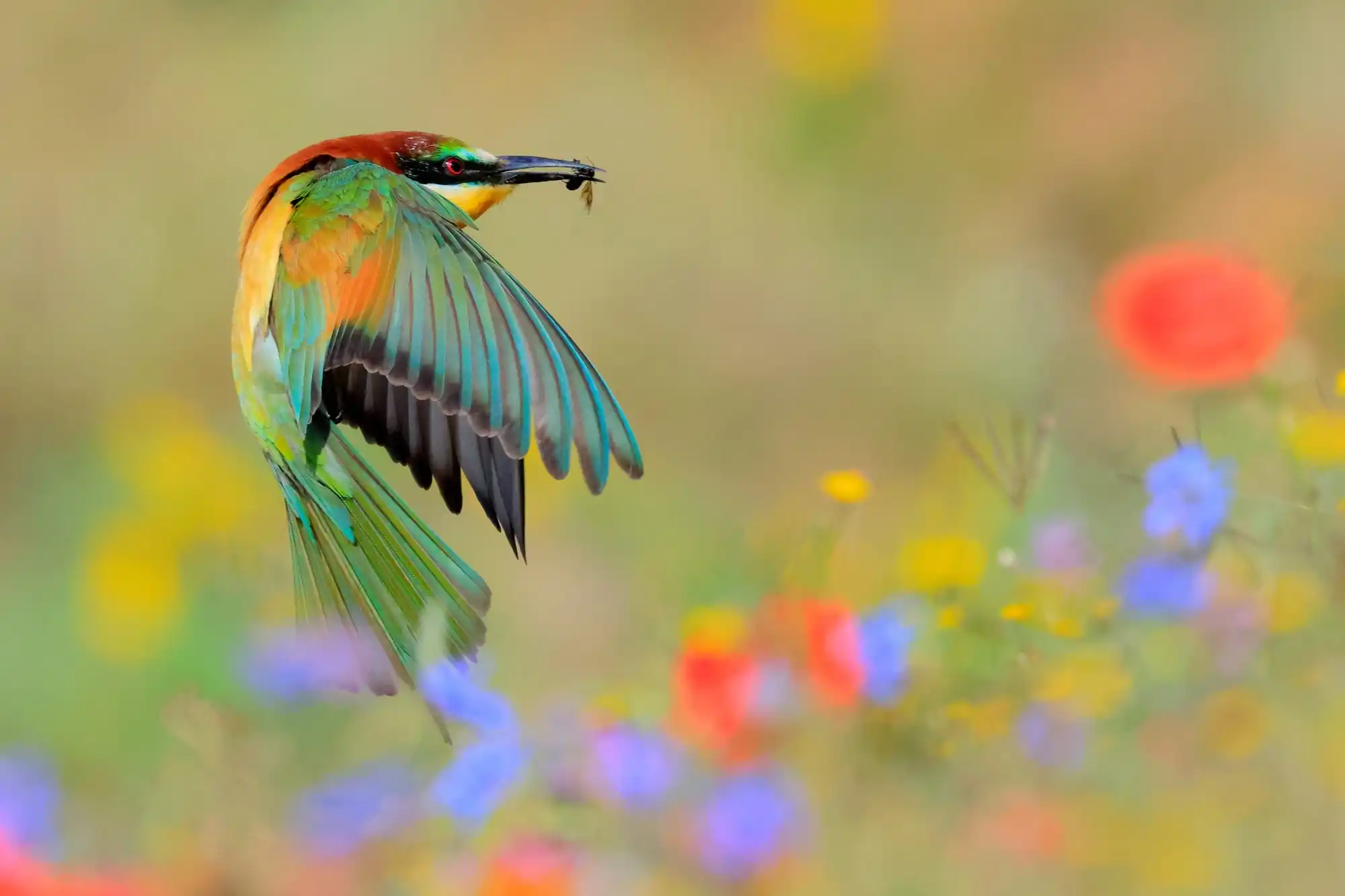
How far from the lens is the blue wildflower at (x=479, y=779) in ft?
2.60

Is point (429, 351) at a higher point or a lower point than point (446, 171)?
lower

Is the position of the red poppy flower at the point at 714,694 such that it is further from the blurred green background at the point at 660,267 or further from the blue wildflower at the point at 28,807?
the blue wildflower at the point at 28,807

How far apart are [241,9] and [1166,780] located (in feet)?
6.74

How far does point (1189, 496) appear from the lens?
894mm

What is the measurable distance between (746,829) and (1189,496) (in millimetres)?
326

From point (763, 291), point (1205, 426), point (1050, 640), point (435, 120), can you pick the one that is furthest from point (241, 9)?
point (1050, 640)

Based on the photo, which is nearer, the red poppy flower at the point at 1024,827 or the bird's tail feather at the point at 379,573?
the red poppy flower at the point at 1024,827

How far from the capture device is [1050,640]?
91cm

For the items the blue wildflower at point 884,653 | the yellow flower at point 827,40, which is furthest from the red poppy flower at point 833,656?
the yellow flower at point 827,40

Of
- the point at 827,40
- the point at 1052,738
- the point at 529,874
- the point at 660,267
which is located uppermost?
the point at 827,40

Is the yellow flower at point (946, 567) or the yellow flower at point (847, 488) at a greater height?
the yellow flower at point (847, 488)

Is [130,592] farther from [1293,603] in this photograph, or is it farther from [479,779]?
[1293,603]

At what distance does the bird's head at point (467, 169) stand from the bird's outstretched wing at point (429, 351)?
95 mm

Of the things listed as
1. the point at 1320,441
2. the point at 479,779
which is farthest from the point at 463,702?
the point at 1320,441
